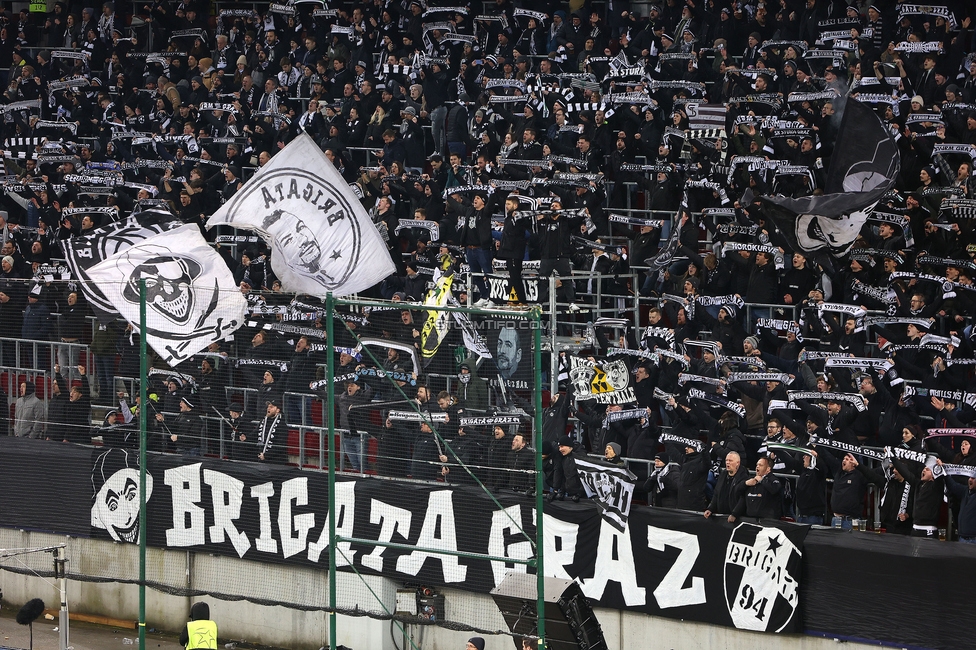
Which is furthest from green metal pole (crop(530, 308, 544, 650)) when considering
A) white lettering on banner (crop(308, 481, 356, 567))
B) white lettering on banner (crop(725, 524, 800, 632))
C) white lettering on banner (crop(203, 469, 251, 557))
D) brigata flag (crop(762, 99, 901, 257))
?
brigata flag (crop(762, 99, 901, 257))

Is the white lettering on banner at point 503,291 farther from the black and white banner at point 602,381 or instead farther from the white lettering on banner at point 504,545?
the white lettering on banner at point 504,545

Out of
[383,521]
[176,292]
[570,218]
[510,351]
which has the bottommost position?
[383,521]

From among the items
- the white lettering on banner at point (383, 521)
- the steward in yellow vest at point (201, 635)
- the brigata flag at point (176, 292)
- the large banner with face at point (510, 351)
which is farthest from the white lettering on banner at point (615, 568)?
the steward in yellow vest at point (201, 635)

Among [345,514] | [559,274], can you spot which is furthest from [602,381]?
[345,514]

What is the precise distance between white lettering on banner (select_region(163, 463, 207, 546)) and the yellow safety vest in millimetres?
4014

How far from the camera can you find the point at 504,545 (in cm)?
1362

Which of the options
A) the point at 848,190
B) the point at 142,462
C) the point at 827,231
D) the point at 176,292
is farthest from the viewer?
the point at 827,231

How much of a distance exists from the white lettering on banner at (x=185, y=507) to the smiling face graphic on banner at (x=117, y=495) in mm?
619

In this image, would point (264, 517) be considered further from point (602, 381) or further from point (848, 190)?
point (848, 190)

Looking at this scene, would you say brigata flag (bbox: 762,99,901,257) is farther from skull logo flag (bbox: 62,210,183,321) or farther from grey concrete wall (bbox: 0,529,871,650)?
skull logo flag (bbox: 62,210,183,321)

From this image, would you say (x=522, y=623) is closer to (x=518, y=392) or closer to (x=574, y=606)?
(x=574, y=606)

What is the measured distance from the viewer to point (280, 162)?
55.3 feet

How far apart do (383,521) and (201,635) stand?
266 cm

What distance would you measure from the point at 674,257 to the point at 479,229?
112 inches
